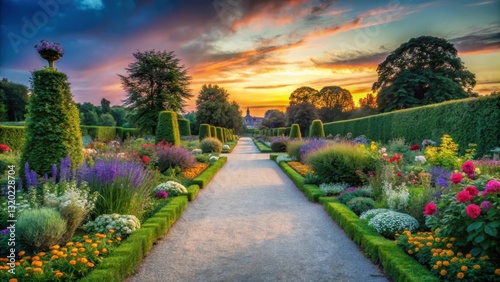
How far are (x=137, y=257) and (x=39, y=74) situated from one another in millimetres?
5485

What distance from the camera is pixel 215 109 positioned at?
175ft

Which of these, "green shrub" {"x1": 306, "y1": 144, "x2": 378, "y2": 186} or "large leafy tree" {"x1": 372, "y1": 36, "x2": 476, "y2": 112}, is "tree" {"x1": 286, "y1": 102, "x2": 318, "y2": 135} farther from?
"green shrub" {"x1": 306, "y1": 144, "x2": 378, "y2": 186}

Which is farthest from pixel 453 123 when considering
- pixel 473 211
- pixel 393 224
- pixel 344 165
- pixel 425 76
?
pixel 425 76

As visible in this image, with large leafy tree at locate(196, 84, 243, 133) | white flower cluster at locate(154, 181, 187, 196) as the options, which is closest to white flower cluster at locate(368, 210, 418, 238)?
white flower cluster at locate(154, 181, 187, 196)

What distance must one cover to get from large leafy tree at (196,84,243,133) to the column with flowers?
44.2 m

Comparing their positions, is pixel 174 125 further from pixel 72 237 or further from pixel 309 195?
pixel 72 237

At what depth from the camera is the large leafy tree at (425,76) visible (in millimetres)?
28766

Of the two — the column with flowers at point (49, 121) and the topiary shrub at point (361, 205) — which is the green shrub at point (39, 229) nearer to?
the column with flowers at point (49, 121)

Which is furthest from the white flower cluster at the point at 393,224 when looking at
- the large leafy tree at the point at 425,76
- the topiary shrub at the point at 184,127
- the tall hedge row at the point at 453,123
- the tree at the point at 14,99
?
the tree at the point at 14,99

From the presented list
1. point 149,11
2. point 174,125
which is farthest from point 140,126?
point 149,11

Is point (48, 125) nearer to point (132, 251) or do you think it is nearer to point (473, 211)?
point (132, 251)

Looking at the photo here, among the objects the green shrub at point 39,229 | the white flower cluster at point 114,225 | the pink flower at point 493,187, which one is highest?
the pink flower at point 493,187

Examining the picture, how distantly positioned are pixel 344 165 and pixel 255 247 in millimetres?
5090

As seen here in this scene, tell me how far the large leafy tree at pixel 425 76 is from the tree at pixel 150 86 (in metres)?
21.4
